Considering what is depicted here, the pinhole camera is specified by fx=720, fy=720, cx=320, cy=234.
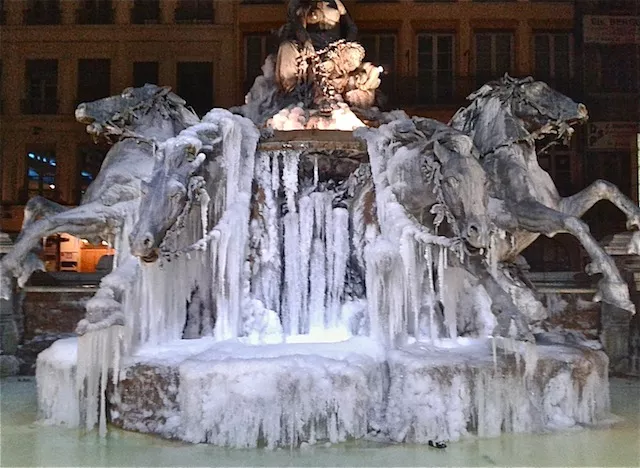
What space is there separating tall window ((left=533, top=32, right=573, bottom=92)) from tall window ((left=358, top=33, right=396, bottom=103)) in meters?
4.46

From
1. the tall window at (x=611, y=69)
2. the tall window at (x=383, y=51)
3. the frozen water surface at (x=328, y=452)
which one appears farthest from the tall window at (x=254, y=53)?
the frozen water surface at (x=328, y=452)

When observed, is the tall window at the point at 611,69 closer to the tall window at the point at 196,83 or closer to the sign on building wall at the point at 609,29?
the sign on building wall at the point at 609,29

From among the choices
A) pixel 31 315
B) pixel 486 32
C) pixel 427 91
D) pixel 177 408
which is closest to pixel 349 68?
pixel 31 315

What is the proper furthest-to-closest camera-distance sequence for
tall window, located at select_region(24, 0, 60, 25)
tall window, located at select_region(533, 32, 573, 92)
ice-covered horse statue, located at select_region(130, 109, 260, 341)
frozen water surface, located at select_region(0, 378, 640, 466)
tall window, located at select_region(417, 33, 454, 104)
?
tall window, located at select_region(24, 0, 60, 25), tall window, located at select_region(533, 32, 573, 92), tall window, located at select_region(417, 33, 454, 104), ice-covered horse statue, located at select_region(130, 109, 260, 341), frozen water surface, located at select_region(0, 378, 640, 466)

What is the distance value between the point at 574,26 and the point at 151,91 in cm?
1733

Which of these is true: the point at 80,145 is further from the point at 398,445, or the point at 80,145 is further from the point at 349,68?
the point at 398,445

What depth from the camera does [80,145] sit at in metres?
22.9

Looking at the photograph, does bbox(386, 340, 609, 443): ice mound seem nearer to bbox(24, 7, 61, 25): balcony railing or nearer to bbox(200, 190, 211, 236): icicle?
bbox(200, 190, 211, 236): icicle

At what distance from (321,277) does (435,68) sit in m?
15.1

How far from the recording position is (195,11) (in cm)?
2288

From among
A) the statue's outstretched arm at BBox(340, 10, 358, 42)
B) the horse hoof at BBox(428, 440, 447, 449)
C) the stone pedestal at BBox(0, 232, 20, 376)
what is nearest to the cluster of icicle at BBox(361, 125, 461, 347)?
the horse hoof at BBox(428, 440, 447, 449)

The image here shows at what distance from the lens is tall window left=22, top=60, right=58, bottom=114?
75.9ft

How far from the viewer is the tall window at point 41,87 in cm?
2312

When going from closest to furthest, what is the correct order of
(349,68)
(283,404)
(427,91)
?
(283,404)
(349,68)
(427,91)
